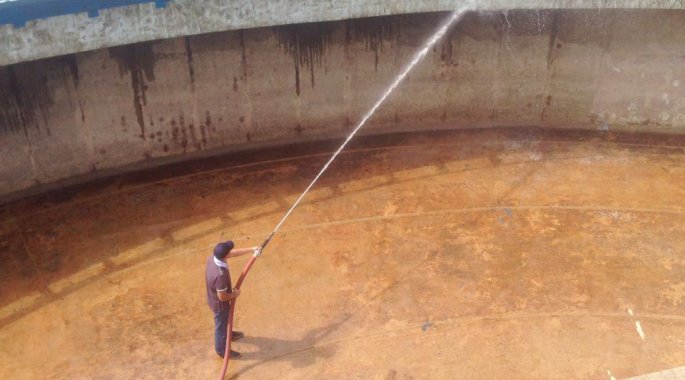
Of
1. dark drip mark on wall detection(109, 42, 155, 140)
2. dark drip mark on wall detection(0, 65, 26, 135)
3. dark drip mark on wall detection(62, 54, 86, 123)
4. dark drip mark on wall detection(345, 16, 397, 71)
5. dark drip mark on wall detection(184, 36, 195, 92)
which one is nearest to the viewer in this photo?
dark drip mark on wall detection(0, 65, 26, 135)

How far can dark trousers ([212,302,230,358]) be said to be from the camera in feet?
24.9

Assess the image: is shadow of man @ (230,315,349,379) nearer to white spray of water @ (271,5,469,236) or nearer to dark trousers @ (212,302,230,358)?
dark trousers @ (212,302,230,358)

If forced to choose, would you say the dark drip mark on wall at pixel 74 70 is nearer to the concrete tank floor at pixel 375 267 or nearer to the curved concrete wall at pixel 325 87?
the curved concrete wall at pixel 325 87

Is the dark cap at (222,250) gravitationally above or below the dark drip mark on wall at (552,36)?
below

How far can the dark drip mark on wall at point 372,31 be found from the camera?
12.0m

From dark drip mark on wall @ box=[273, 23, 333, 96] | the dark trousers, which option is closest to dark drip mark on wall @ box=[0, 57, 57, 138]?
dark drip mark on wall @ box=[273, 23, 333, 96]

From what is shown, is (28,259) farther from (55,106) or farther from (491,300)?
(491,300)

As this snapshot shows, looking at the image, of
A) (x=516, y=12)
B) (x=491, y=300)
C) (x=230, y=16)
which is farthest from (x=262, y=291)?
(x=516, y=12)

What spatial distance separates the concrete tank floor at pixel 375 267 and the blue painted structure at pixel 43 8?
11.3 feet

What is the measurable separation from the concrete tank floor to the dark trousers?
239mm

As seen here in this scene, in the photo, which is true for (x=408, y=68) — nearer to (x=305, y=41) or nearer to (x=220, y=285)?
(x=305, y=41)

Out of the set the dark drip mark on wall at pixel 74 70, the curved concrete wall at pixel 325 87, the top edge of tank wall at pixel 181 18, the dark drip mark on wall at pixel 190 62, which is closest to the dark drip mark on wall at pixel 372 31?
the curved concrete wall at pixel 325 87

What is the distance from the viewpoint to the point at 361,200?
35.8 ft

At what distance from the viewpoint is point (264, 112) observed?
40.3 ft
